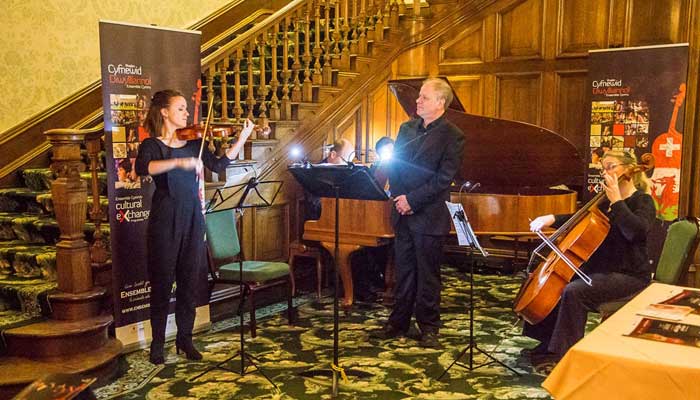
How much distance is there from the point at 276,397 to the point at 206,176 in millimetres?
1952

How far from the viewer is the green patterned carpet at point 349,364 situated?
3611mm

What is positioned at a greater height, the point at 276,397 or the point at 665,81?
the point at 665,81

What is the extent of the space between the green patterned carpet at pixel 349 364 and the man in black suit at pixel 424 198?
262 mm

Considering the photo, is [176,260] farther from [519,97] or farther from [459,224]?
[519,97]

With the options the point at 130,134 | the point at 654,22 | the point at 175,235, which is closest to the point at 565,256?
the point at 175,235

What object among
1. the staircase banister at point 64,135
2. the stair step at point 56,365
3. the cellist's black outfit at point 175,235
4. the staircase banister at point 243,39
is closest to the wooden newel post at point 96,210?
the staircase banister at point 64,135

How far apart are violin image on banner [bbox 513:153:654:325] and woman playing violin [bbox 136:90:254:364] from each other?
1771 mm

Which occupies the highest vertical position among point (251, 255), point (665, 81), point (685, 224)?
point (665, 81)

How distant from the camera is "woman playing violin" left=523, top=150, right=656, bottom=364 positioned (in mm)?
3559

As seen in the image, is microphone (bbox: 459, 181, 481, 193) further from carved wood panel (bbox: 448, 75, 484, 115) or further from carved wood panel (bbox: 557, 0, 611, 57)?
carved wood panel (bbox: 557, 0, 611, 57)

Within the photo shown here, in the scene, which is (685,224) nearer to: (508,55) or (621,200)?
(621,200)

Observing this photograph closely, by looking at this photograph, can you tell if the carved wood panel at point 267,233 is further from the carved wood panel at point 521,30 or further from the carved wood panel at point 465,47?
the carved wood panel at point 521,30

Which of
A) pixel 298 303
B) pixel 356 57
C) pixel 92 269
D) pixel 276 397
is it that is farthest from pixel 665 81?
pixel 92 269

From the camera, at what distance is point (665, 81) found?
19.1ft
